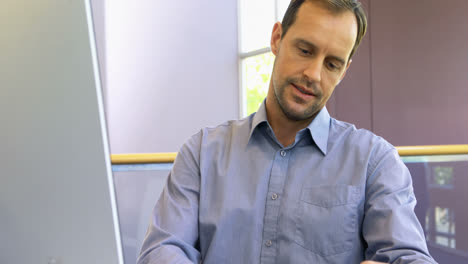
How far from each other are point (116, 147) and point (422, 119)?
14.7 feet

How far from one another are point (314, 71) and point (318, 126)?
16cm

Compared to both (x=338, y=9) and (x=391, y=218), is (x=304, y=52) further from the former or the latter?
(x=391, y=218)

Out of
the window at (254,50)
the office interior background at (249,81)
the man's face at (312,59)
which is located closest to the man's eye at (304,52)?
the man's face at (312,59)

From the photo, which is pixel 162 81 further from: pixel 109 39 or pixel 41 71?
pixel 41 71

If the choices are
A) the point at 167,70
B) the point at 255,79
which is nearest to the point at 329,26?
the point at 167,70

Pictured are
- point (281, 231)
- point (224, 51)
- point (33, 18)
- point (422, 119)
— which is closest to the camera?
point (33, 18)

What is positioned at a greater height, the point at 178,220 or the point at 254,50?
the point at 254,50

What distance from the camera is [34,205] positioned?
0.34 m

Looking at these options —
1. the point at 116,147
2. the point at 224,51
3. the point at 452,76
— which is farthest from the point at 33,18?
the point at 224,51

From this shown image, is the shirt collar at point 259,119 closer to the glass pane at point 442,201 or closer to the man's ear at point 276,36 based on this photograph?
the man's ear at point 276,36

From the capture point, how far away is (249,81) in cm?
741

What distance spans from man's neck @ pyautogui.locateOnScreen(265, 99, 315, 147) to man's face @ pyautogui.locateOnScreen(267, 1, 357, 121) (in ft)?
0.12

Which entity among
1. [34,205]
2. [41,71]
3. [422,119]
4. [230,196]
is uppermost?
[41,71]

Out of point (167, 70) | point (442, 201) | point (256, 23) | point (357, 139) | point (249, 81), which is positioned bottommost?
point (442, 201)
